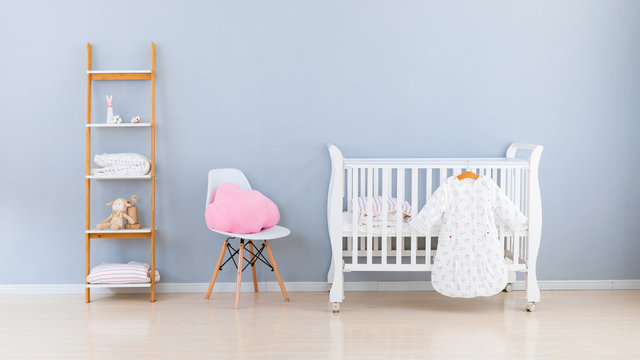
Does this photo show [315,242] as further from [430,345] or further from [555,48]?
[555,48]

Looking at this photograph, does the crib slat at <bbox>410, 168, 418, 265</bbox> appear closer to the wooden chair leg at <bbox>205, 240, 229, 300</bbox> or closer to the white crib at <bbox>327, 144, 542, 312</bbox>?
the white crib at <bbox>327, 144, 542, 312</bbox>

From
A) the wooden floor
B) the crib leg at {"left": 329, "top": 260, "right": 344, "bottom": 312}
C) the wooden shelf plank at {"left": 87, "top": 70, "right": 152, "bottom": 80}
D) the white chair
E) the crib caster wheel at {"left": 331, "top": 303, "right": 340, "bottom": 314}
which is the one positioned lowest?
the wooden floor

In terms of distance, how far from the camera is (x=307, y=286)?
11.3 feet

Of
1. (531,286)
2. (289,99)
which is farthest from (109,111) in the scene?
(531,286)

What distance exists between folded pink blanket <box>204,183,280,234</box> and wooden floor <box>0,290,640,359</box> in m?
0.43

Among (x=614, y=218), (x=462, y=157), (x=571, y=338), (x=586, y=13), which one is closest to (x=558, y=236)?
(x=614, y=218)

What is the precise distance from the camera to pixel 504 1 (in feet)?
11.1

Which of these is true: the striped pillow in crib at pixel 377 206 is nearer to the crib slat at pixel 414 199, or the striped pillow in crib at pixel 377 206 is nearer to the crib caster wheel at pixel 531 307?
the crib slat at pixel 414 199

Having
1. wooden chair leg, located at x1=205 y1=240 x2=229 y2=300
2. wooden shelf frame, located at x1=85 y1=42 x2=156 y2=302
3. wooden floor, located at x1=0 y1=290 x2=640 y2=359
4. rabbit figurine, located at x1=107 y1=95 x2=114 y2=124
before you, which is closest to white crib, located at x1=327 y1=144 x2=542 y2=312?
wooden floor, located at x1=0 y1=290 x2=640 y2=359

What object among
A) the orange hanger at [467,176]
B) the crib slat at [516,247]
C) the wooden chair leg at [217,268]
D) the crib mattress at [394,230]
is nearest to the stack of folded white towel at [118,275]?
the wooden chair leg at [217,268]

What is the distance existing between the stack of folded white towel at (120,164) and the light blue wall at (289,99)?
0.18 metres

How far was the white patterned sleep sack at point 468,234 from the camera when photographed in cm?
288

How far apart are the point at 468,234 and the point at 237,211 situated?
119cm

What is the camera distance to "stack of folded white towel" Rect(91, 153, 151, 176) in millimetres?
3223
